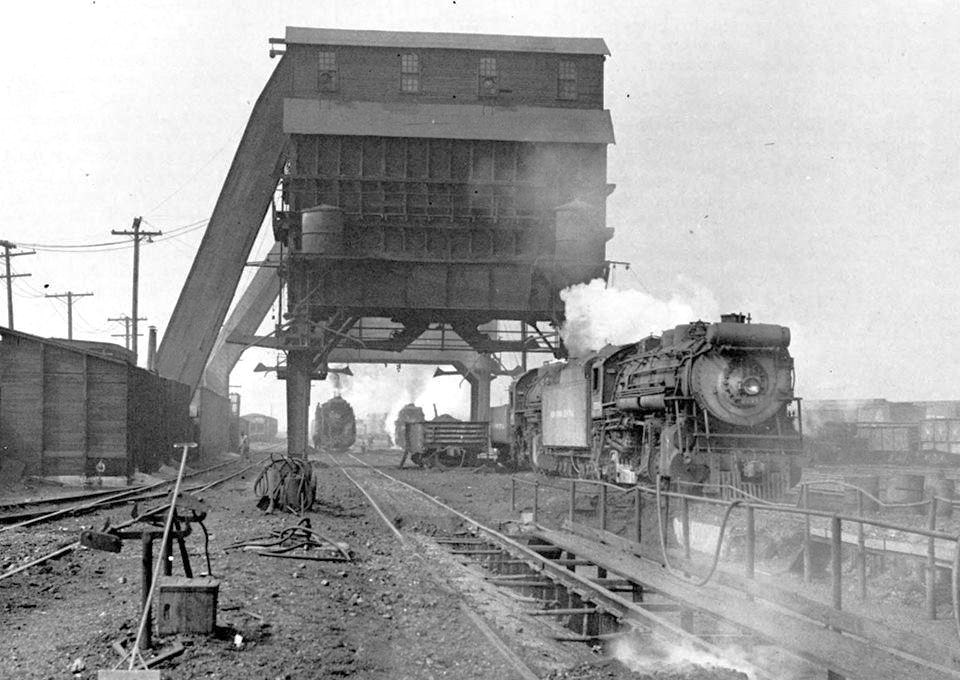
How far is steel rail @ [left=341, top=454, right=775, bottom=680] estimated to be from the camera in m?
8.49

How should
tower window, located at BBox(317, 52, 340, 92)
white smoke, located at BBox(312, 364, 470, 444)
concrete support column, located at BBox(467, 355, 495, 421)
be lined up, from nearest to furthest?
tower window, located at BBox(317, 52, 340, 92) → concrete support column, located at BBox(467, 355, 495, 421) → white smoke, located at BBox(312, 364, 470, 444)

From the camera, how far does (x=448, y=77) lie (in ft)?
113

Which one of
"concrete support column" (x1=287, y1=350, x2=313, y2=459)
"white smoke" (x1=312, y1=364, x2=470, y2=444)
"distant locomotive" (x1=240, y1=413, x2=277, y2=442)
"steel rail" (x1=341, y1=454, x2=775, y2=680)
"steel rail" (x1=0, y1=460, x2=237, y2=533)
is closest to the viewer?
"steel rail" (x1=341, y1=454, x2=775, y2=680)

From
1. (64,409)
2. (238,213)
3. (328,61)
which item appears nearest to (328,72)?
(328,61)

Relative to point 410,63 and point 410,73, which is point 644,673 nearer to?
point 410,73

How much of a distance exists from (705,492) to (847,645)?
9.45m

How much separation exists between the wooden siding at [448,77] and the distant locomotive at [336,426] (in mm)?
28230

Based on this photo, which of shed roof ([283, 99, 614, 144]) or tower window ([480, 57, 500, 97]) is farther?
tower window ([480, 57, 500, 97])

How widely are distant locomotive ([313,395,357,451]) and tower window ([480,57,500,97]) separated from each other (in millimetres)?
29294

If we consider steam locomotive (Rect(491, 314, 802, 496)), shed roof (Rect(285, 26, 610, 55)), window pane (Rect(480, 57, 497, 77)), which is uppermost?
shed roof (Rect(285, 26, 610, 55))

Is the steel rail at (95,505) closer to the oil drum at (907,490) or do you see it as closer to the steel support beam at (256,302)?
the oil drum at (907,490)

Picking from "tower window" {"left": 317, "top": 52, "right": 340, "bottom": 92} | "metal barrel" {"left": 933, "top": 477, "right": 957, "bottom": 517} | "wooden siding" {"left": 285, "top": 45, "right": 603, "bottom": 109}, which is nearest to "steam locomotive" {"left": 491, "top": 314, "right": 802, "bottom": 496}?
"metal barrel" {"left": 933, "top": 477, "right": 957, "bottom": 517}

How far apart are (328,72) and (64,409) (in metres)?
14.6

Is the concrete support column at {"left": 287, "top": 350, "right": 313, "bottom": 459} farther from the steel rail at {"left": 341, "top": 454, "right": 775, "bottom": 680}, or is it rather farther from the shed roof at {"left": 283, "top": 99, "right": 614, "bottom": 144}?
the steel rail at {"left": 341, "top": 454, "right": 775, "bottom": 680}
